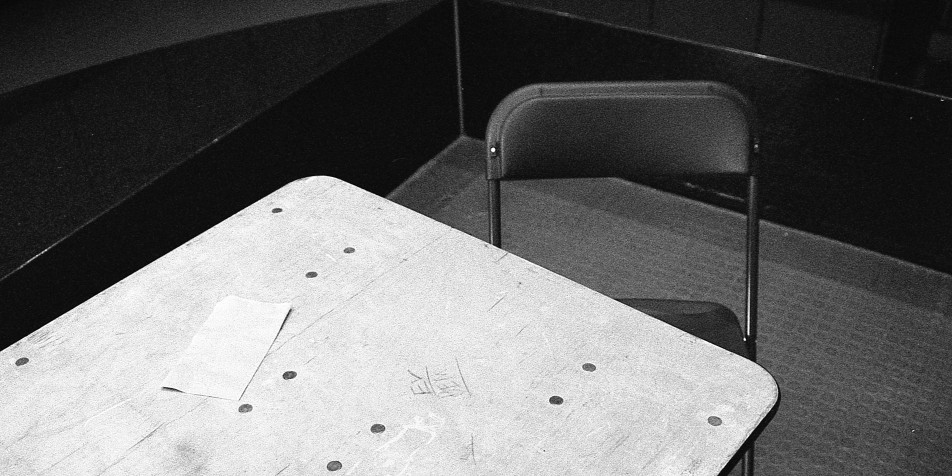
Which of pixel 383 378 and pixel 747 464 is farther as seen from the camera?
pixel 747 464

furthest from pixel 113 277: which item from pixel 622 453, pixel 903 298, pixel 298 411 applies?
pixel 903 298

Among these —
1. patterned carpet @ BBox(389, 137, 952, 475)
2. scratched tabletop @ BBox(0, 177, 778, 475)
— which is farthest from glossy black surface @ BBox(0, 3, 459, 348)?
scratched tabletop @ BBox(0, 177, 778, 475)

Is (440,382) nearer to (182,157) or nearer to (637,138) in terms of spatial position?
(637,138)

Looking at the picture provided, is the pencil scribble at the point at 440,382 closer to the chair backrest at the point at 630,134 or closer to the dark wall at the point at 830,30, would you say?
the chair backrest at the point at 630,134

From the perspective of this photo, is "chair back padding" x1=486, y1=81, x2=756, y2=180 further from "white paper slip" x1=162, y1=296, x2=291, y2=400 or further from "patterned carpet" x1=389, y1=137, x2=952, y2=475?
"patterned carpet" x1=389, y1=137, x2=952, y2=475

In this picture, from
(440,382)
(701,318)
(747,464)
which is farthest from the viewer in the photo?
(701,318)

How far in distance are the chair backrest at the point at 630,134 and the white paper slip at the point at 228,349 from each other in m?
0.59

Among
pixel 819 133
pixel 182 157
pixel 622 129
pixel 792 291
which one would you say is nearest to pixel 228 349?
pixel 622 129

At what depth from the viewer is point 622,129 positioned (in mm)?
1897

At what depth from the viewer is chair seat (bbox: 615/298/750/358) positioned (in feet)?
6.12

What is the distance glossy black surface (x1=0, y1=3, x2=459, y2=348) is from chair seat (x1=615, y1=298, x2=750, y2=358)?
44.5 inches

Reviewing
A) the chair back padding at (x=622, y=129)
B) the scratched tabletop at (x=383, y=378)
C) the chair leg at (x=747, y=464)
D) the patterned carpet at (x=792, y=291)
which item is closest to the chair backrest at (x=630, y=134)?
the chair back padding at (x=622, y=129)

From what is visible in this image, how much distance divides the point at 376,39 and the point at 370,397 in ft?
5.99

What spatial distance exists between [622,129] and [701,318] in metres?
0.40
